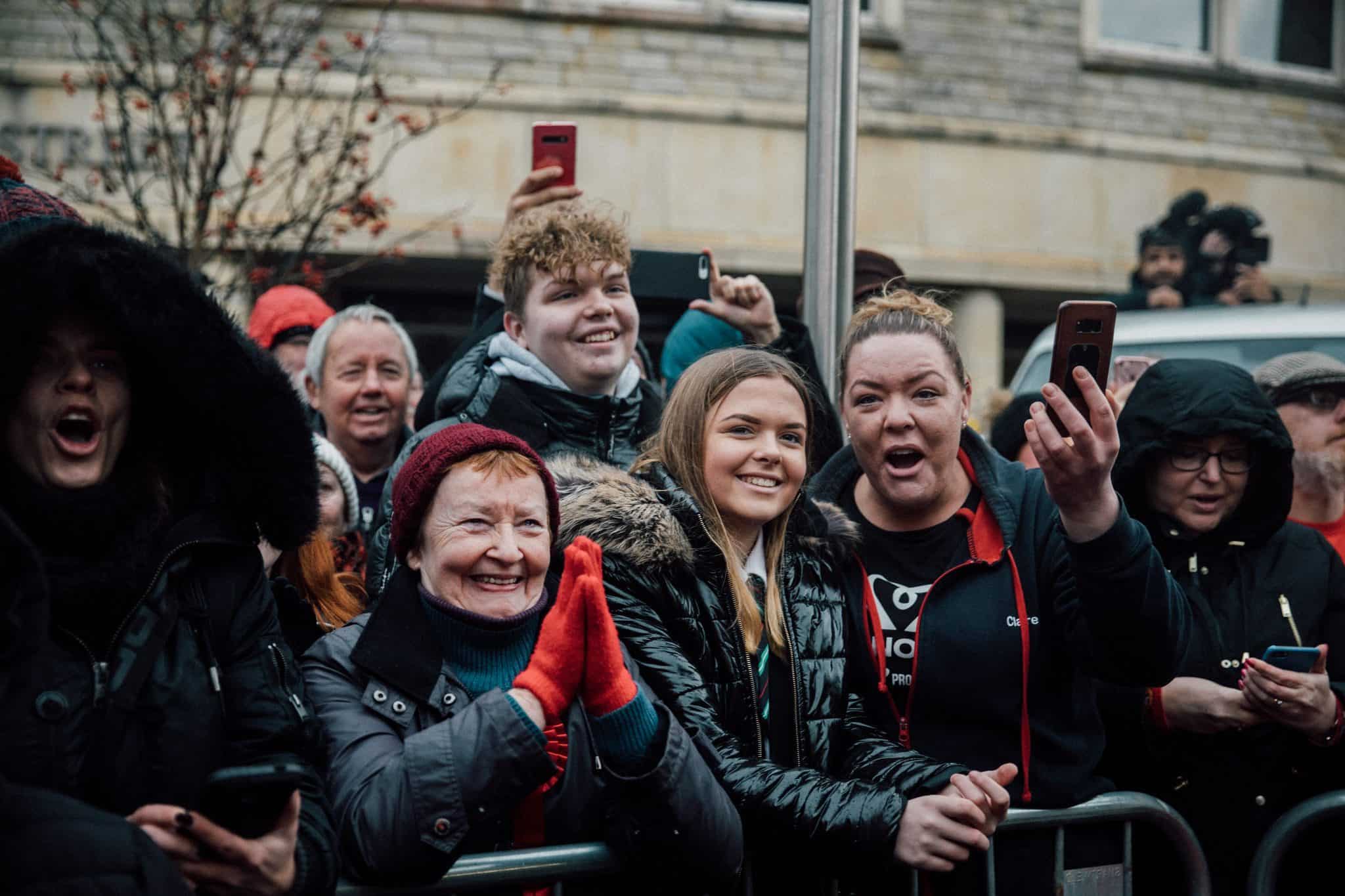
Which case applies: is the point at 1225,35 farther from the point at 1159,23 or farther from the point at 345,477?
the point at 345,477

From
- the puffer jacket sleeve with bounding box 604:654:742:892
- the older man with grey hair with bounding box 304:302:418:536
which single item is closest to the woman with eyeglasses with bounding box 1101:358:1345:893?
the puffer jacket sleeve with bounding box 604:654:742:892

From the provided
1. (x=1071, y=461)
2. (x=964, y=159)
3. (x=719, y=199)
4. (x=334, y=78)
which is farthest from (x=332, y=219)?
(x=1071, y=461)

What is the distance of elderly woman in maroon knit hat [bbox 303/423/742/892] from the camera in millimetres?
2457

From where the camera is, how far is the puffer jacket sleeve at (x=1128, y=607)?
9.53 ft

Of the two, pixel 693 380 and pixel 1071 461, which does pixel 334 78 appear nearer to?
pixel 693 380

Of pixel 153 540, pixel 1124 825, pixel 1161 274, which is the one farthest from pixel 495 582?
pixel 1161 274

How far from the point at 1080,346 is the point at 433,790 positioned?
1.47 meters

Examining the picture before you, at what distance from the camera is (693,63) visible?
39.9 ft

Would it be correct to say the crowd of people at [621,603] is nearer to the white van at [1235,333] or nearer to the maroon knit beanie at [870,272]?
the maroon knit beanie at [870,272]

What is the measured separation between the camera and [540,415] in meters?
3.83

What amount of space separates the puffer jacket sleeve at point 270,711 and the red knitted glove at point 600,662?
0.47 metres

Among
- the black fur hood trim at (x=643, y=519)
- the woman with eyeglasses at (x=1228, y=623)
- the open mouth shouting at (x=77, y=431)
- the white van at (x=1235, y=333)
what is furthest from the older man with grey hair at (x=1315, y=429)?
the open mouth shouting at (x=77, y=431)

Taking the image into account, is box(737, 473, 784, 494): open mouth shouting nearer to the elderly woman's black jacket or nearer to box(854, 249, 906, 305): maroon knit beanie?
the elderly woman's black jacket

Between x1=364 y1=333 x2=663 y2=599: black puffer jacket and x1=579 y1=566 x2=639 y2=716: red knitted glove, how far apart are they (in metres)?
1.17
